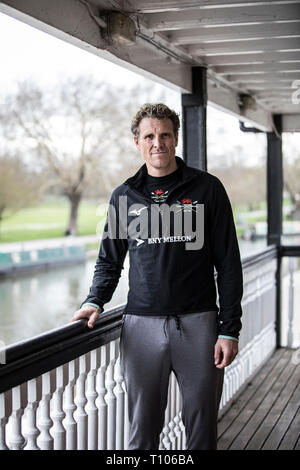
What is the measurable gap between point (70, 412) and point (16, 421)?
36 centimetres

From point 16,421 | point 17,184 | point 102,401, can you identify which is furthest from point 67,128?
point 16,421

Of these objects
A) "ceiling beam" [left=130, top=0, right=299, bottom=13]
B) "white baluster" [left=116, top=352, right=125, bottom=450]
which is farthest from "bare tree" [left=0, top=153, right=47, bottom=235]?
"white baluster" [left=116, top=352, right=125, bottom=450]

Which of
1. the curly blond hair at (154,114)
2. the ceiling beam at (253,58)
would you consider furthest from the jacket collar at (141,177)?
the ceiling beam at (253,58)

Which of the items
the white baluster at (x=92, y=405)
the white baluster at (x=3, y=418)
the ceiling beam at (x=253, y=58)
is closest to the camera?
the white baluster at (x=3, y=418)

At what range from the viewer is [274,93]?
4988 millimetres

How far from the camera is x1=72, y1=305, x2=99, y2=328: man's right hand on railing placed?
2275 millimetres

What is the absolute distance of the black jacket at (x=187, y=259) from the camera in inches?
86.0

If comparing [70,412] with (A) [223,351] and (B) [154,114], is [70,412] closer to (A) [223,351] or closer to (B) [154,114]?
(A) [223,351]

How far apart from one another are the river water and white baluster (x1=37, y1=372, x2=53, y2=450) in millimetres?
26506

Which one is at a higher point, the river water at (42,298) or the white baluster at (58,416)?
the white baluster at (58,416)

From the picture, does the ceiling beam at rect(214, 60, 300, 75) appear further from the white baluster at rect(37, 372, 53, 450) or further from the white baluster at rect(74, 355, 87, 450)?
the white baluster at rect(37, 372, 53, 450)

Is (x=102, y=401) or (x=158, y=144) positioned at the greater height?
(x=158, y=144)

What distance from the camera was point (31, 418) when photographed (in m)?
1.98

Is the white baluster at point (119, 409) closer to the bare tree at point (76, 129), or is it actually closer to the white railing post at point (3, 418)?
the white railing post at point (3, 418)
